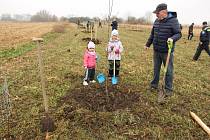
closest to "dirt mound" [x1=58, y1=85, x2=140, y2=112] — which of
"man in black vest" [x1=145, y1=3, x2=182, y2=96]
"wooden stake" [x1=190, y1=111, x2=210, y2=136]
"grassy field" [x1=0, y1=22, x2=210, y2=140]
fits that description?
"grassy field" [x1=0, y1=22, x2=210, y2=140]

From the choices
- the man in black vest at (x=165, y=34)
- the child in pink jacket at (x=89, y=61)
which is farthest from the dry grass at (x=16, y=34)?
the man in black vest at (x=165, y=34)

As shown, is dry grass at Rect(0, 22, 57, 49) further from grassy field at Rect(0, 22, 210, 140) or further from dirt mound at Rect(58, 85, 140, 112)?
dirt mound at Rect(58, 85, 140, 112)

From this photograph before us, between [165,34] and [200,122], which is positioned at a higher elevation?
[165,34]

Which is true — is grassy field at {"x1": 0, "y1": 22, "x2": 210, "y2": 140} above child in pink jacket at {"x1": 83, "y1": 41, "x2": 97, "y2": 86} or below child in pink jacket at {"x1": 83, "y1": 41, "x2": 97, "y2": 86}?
below

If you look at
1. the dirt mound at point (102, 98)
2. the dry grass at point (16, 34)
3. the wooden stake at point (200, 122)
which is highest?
the dry grass at point (16, 34)

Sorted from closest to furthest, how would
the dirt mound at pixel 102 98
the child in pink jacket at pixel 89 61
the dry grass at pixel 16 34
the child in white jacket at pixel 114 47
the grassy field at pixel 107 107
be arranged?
the grassy field at pixel 107 107
the dirt mound at pixel 102 98
the child in pink jacket at pixel 89 61
the child in white jacket at pixel 114 47
the dry grass at pixel 16 34

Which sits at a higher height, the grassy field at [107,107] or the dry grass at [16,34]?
the dry grass at [16,34]

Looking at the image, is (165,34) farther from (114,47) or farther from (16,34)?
(16,34)

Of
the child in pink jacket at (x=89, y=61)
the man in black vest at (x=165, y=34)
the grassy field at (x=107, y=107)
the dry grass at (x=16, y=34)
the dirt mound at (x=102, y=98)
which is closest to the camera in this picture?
Result: the grassy field at (x=107, y=107)

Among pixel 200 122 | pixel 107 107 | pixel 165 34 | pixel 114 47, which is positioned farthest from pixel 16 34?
pixel 200 122

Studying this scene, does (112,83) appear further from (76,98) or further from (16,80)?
(16,80)

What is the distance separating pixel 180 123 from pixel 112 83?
283cm

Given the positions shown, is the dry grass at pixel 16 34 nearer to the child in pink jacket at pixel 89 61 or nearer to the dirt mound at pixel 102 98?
the child in pink jacket at pixel 89 61

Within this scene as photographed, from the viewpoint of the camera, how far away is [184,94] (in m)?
7.26
